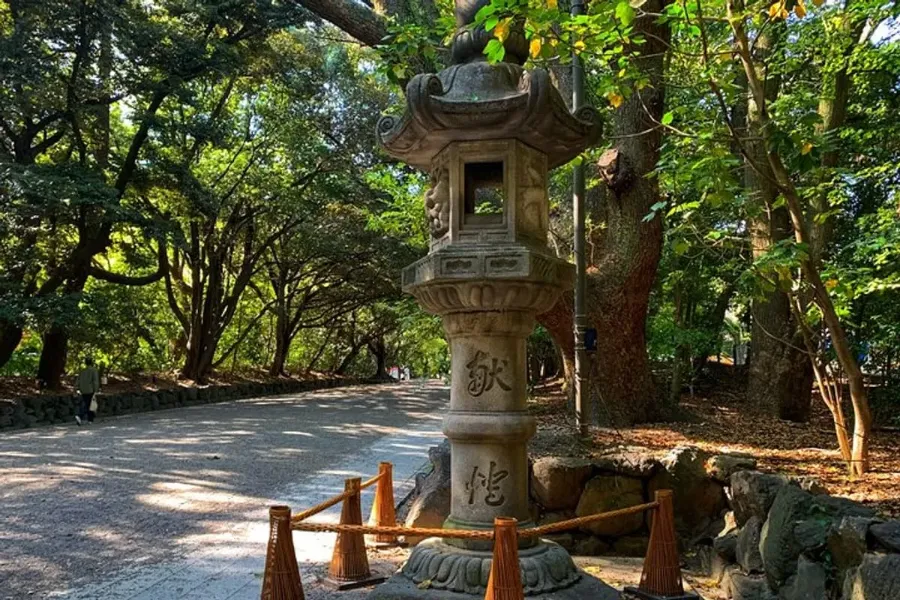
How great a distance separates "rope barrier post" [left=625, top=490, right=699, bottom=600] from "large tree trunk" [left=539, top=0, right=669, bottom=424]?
560 cm

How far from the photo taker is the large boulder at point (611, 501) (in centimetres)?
710

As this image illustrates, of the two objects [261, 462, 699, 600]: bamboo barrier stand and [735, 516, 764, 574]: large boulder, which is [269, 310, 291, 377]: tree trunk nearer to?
[261, 462, 699, 600]: bamboo barrier stand

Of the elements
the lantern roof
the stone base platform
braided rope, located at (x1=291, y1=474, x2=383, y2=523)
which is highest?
the lantern roof

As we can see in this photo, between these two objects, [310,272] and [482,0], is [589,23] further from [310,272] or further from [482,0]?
[310,272]

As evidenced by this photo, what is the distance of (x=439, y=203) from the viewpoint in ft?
16.7

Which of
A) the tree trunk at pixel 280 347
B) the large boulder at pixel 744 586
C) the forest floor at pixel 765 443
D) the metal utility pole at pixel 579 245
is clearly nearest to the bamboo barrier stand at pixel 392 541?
the large boulder at pixel 744 586

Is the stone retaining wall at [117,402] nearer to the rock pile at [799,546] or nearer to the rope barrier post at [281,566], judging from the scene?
the rope barrier post at [281,566]

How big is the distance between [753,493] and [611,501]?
177 centimetres

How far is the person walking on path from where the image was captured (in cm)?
1606

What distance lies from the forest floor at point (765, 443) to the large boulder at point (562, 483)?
1.36 feet

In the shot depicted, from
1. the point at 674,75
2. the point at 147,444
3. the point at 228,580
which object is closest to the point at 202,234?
the point at 147,444

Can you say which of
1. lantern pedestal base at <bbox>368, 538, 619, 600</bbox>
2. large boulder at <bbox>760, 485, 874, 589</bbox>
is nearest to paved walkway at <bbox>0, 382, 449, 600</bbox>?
lantern pedestal base at <bbox>368, 538, 619, 600</bbox>

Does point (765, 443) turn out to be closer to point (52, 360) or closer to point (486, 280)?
point (486, 280)

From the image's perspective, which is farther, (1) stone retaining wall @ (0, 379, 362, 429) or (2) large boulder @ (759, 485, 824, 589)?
(1) stone retaining wall @ (0, 379, 362, 429)
